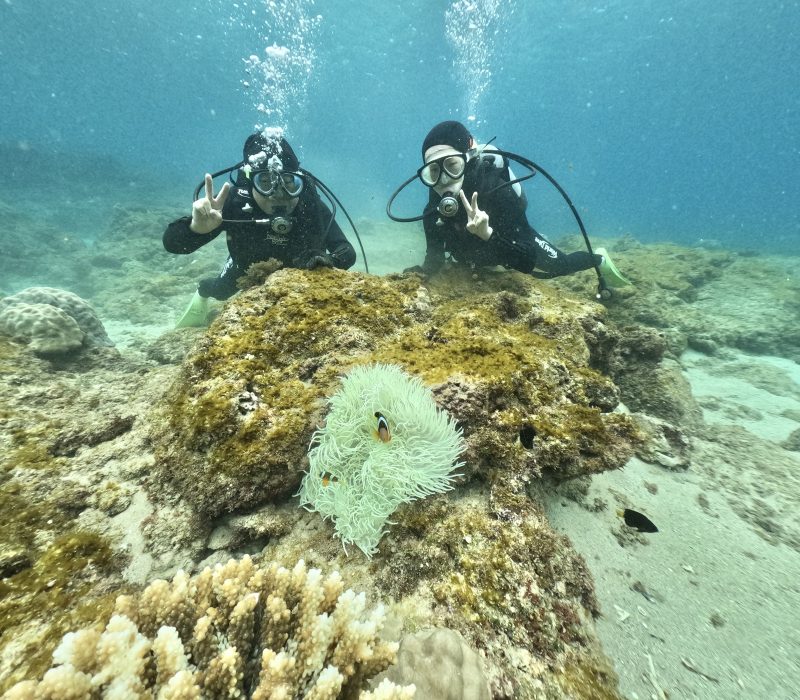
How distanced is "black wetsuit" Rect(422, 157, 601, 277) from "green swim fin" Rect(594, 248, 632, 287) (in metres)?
0.59

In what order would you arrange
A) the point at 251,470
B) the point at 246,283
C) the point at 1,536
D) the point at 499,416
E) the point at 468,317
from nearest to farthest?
the point at 1,536
the point at 251,470
the point at 499,416
the point at 468,317
the point at 246,283

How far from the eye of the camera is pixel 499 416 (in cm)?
229

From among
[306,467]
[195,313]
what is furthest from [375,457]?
[195,313]

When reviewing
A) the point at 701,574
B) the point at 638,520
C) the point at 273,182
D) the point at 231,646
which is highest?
the point at 273,182

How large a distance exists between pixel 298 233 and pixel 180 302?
283 inches

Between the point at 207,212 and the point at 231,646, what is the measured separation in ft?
13.0

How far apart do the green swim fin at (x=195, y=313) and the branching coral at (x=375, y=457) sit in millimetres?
6033

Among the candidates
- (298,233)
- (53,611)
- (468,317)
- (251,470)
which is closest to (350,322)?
(468,317)

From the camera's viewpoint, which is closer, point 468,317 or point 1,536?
point 1,536

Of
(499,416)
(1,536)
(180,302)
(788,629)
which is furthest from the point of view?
(180,302)

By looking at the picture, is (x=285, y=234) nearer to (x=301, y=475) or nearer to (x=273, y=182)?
(x=273, y=182)

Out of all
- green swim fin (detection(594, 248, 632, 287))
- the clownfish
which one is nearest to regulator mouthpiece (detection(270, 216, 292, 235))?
the clownfish

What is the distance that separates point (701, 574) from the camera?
2.12 metres

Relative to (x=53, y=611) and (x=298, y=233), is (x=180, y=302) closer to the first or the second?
(x=298, y=233)
